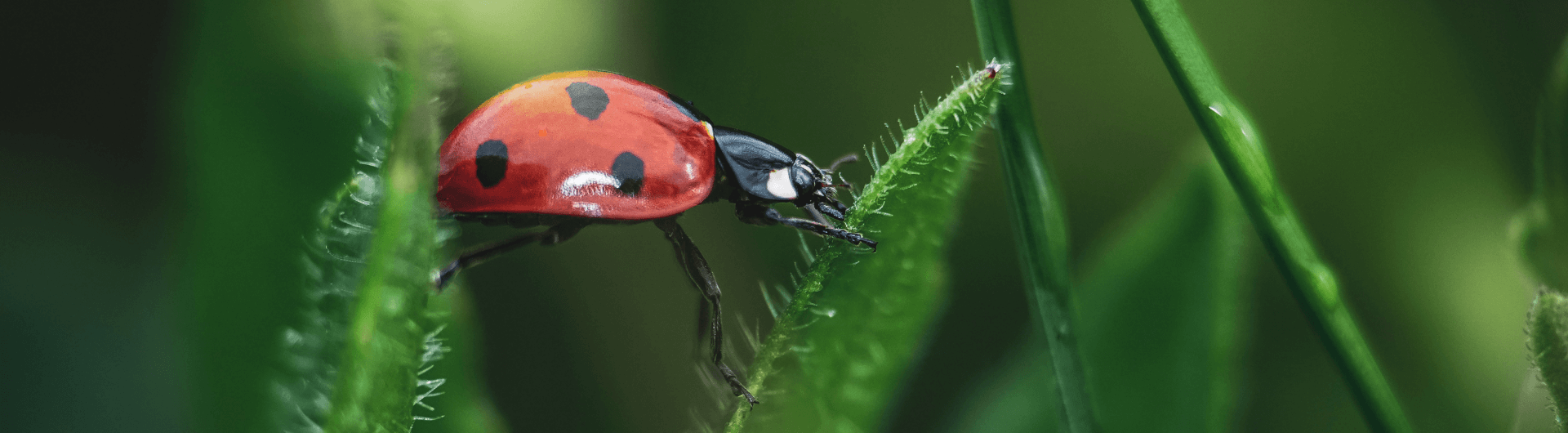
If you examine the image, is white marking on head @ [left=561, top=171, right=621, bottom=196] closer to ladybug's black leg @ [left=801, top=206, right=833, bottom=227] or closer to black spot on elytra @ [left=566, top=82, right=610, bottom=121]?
black spot on elytra @ [left=566, top=82, right=610, bottom=121]

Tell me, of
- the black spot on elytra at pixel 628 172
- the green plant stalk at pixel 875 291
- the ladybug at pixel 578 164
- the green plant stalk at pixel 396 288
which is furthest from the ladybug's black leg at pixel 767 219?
the green plant stalk at pixel 396 288

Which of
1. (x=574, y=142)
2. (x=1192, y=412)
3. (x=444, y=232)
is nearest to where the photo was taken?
(x=444, y=232)

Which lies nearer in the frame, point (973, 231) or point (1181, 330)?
point (1181, 330)

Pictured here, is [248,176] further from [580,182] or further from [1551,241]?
[1551,241]

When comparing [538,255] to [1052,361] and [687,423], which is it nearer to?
[687,423]

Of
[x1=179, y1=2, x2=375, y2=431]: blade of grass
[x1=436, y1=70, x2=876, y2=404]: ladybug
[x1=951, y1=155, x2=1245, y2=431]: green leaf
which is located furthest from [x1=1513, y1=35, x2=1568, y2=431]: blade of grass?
[x1=179, y1=2, x2=375, y2=431]: blade of grass

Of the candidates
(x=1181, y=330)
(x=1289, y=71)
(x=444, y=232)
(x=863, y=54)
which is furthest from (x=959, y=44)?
(x=444, y=232)
